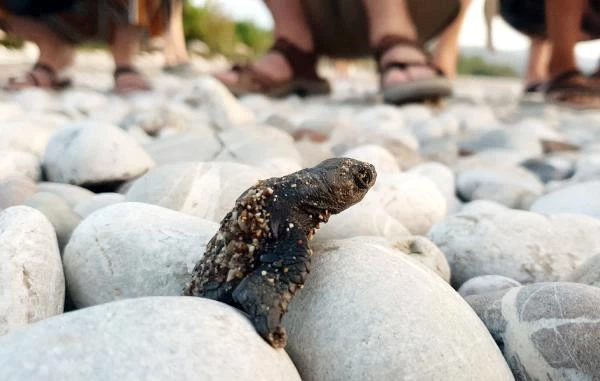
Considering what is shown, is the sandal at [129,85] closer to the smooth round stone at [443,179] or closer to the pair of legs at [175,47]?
the smooth round stone at [443,179]

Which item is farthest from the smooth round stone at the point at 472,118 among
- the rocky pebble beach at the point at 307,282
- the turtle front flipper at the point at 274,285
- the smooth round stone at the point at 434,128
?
the turtle front flipper at the point at 274,285

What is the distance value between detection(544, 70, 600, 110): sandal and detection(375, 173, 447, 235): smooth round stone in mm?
3542

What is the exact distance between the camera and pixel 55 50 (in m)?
5.41

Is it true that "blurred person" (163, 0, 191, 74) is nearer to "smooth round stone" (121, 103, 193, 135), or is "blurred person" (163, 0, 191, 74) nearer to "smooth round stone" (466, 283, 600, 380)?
"smooth round stone" (121, 103, 193, 135)

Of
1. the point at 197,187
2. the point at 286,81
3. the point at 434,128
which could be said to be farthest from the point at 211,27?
the point at 197,187

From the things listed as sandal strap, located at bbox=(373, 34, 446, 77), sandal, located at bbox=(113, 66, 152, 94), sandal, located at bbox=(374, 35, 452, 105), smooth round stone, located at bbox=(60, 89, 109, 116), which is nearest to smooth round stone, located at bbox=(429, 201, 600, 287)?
smooth round stone, located at bbox=(60, 89, 109, 116)

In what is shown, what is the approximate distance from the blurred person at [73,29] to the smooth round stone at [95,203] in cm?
371

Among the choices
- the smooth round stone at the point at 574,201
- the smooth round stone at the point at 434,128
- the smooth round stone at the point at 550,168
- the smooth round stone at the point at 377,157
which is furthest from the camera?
the smooth round stone at the point at 434,128

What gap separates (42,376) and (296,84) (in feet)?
15.4

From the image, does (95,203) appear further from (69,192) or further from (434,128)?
(434,128)

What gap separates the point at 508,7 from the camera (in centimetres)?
654

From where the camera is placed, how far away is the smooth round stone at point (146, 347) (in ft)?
2.60

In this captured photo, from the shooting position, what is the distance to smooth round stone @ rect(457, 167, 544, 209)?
7.17 ft

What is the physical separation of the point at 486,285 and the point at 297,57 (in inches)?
162
